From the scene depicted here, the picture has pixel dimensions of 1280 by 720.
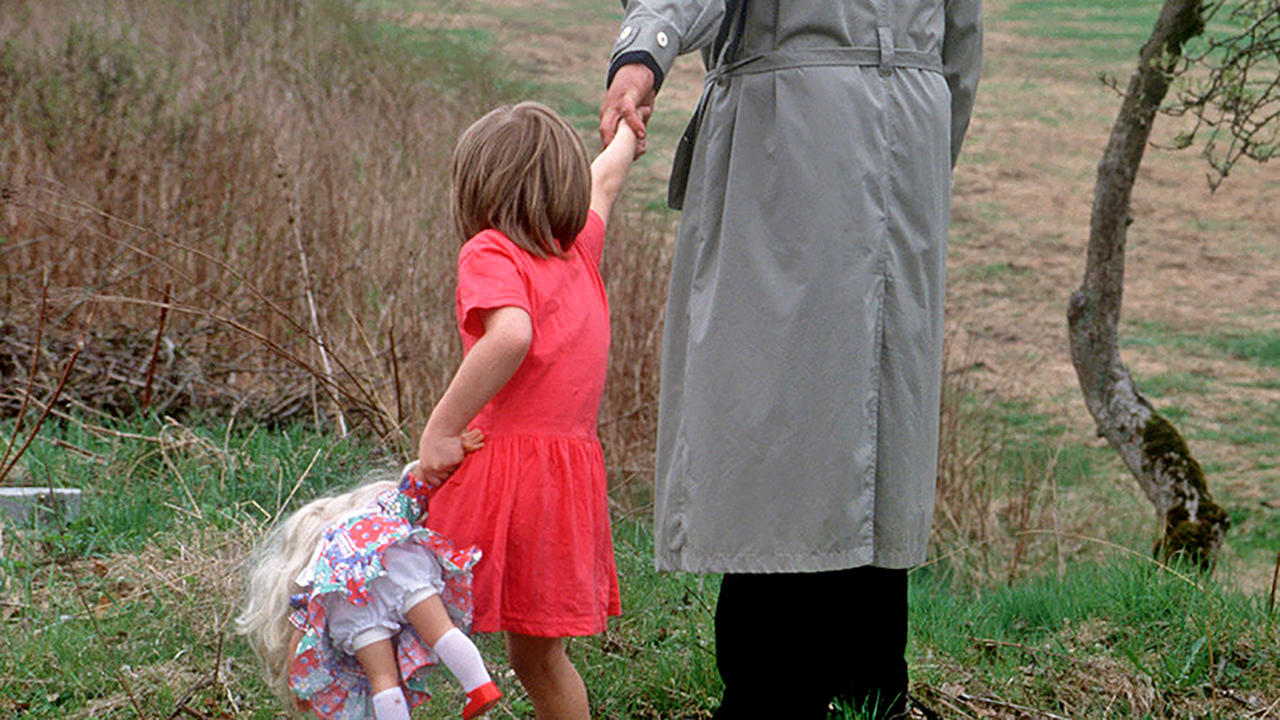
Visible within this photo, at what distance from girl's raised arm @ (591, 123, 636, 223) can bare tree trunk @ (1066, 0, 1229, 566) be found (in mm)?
3153

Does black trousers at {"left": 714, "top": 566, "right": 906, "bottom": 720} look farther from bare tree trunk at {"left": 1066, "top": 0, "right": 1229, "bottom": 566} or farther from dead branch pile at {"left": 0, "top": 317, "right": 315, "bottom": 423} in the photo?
dead branch pile at {"left": 0, "top": 317, "right": 315, "bottom": 423}

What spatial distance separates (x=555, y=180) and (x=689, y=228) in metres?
0.43

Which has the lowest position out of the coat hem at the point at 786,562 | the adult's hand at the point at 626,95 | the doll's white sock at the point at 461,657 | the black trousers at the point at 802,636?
the black trousers at the point at 802,636

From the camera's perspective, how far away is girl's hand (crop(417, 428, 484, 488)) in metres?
2.35

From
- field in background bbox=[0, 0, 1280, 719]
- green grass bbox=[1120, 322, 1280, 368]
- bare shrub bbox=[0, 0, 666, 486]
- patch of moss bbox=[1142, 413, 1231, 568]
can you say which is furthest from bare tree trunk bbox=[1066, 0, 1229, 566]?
green grass bbox=[1120, 322, 1280, 368]

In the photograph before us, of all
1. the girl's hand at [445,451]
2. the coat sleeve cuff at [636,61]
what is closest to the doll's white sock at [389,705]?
the girl's hand at [445,451]

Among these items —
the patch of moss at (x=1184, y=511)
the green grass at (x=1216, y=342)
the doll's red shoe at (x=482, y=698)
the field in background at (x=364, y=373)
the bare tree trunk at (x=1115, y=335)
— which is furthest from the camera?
the green grass at (x=1216, y=342)

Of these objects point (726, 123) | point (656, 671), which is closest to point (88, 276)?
point (656, 671)

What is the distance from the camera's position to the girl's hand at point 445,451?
7.72 feet

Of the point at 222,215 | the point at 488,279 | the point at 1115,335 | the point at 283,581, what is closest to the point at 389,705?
the point at 283,581

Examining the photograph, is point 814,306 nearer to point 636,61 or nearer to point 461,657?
point 636,61

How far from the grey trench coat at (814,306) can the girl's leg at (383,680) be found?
0.58 metres

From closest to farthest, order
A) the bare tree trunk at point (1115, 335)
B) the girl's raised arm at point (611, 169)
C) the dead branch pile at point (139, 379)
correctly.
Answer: the girl's raised arm at point (611, 169) → the bare tree trunk at point (1115, 335) → the dead branch pile at point (139, 379)

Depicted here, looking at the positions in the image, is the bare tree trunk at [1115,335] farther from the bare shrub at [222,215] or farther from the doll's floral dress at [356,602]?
the doll's floral dress at [356,602]
